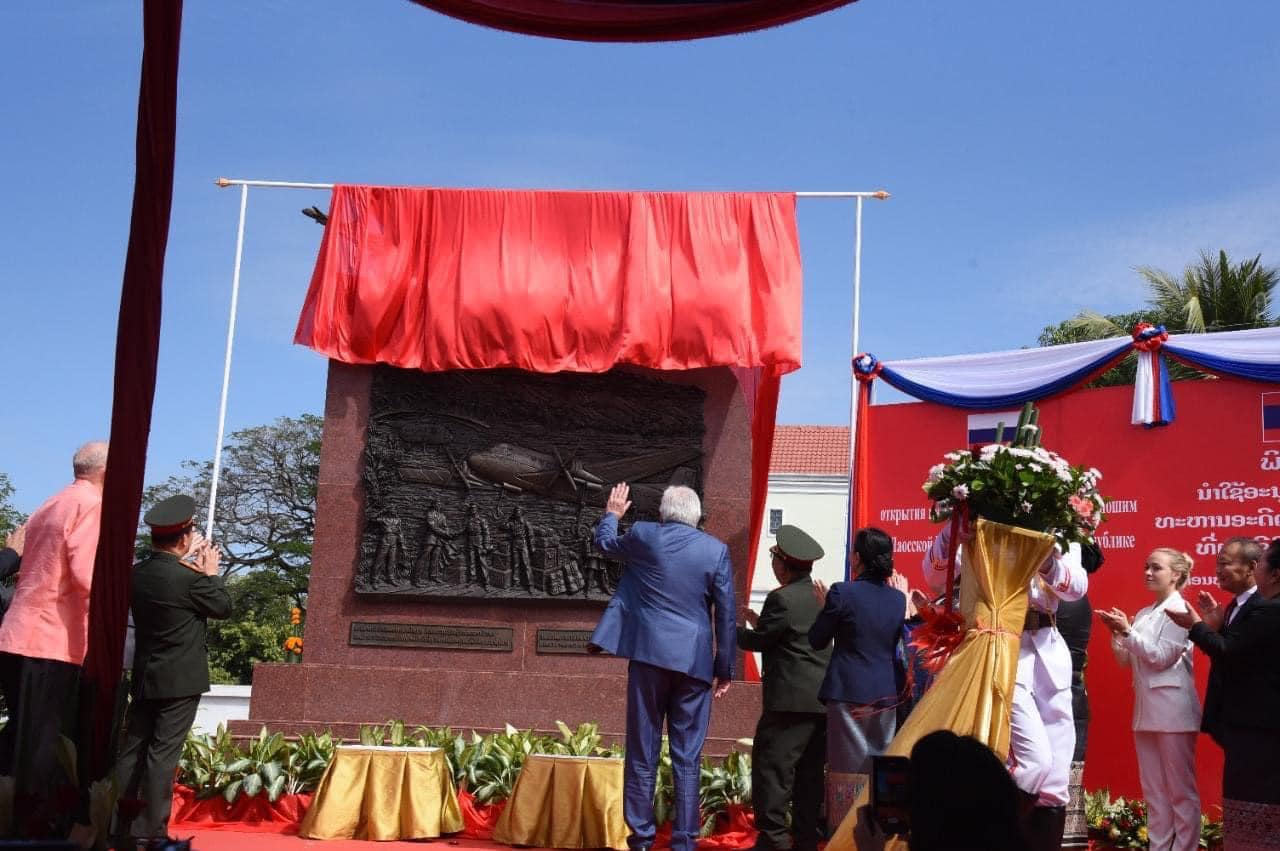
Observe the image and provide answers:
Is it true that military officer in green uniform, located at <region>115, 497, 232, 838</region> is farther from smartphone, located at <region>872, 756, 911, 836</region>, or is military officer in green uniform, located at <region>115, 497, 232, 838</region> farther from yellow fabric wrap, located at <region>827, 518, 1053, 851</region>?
smartphone, located at <region>872, 756, 911, 836</region>

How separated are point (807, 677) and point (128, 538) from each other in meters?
4.76

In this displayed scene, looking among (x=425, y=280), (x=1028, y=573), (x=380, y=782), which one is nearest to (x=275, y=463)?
(x=425, y=280)

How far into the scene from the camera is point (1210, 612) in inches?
243

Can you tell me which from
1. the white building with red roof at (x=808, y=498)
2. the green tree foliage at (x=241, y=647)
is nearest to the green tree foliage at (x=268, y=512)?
the green tree foliage at (x=241, y=647)

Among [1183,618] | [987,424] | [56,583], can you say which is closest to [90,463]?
[56,583]

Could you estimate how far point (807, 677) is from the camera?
24.5 ft

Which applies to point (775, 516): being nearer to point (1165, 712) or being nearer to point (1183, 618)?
point (1165, 712)

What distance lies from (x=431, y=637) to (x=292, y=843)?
3.52 metres

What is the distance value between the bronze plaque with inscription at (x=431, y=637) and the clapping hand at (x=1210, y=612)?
6.38 meters

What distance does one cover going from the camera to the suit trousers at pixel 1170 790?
7.29 m

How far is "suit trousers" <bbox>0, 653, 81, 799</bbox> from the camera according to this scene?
3631 millimetres

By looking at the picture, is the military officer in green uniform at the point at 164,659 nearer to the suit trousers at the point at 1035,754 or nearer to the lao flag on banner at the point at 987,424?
the suit trousers at the point at 1035,754

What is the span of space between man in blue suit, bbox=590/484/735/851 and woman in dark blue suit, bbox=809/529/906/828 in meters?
0.65

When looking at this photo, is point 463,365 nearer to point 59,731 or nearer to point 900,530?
point 900,530
